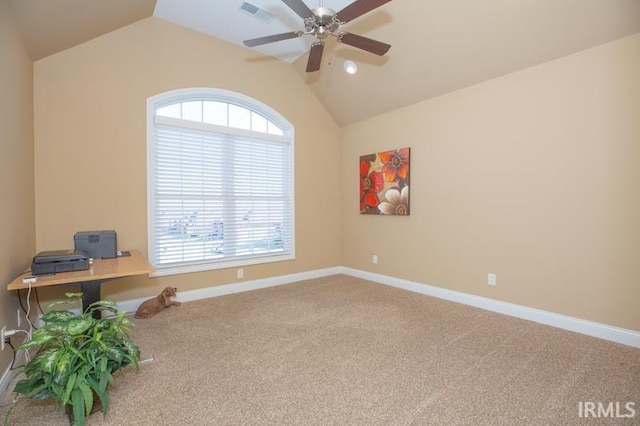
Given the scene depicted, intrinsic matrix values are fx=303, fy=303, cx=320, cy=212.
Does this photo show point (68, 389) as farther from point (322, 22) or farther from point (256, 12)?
point (256, 12)

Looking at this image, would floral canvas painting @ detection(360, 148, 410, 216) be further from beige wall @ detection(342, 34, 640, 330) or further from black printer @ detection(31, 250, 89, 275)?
black printer @ detection(31, 250, 89, 275)

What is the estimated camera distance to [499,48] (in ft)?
10.1

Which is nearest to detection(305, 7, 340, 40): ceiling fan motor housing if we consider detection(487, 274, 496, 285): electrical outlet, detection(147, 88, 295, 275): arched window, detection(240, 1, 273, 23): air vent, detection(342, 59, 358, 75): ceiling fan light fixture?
detection(240, 1, 273, 23): air vent

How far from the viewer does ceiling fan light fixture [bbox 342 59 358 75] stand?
4109 millimetres

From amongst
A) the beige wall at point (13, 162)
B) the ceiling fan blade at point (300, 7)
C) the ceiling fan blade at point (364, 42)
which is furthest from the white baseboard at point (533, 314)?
the beige wall at point (13, 162)

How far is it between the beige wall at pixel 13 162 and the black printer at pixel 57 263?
6.9 inches

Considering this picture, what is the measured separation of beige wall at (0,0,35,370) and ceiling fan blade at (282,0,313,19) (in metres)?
1.96

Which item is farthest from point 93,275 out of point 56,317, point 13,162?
point 13,162

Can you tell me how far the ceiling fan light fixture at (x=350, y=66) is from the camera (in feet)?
13.5

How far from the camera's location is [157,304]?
11.1ft

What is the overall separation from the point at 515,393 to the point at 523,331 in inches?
46.1

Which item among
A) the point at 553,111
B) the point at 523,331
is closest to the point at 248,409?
the point at 523,331

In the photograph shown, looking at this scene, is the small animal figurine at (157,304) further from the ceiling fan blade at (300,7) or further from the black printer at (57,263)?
the ceiling fan blade at (300,7)

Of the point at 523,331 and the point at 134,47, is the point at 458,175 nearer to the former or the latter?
the point at 523,331
